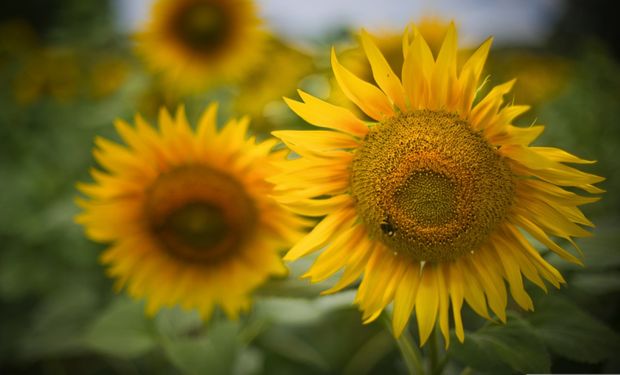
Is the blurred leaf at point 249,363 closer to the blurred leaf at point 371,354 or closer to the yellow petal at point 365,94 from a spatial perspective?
the blurred leaf at point 371,354

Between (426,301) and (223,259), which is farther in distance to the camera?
(223,259)

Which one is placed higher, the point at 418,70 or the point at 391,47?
the point at 418,70

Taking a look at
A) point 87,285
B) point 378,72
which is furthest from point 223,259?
point 87,285

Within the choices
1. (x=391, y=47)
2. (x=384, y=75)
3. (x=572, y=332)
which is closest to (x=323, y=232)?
(x=384, y=75)

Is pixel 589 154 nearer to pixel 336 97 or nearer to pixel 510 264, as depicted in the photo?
pixel 336 97

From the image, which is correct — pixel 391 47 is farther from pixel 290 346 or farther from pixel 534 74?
pixel 534 74

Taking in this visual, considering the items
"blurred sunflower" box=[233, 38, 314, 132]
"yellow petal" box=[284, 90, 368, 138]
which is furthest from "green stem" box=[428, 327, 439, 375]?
"blurred sunflower" box=[233, 38, 314, 132]

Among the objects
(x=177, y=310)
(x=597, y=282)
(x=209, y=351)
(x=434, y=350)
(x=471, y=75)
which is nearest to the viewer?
(x=471, y=75)
